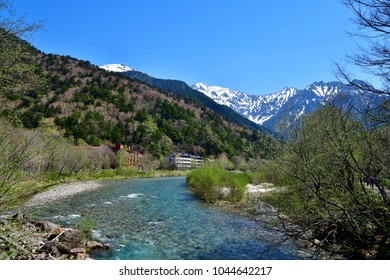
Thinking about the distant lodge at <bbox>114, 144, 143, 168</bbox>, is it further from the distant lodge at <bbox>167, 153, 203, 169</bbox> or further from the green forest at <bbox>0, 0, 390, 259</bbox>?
the distant lodge at <bbox>167, 153, 203, 169</bbox>

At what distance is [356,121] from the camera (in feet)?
18.4

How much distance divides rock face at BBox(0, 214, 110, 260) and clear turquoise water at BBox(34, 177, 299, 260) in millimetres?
712

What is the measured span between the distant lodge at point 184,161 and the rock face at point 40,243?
7816cm

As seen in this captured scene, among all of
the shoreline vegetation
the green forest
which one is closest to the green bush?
the green forest

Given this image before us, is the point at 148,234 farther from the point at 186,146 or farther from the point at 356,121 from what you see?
the point at 186,146

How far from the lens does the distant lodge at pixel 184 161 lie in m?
91.0

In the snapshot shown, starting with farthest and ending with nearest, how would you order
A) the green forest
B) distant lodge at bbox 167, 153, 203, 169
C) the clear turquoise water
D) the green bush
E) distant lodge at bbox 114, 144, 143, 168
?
distant lodge at bbox 167, 153, 203, 169 < distant lodge at bbox 114, 144, 143, 168 < the green bush < the clear turquoise water < the green forest

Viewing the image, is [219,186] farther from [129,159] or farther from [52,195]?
[129,159]

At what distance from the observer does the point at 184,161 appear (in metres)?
101

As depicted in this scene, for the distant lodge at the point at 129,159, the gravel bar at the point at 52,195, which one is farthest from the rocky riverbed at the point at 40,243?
the distant lodge at the point at 129,159

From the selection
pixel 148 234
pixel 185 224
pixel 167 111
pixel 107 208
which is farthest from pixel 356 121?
pixel 167 111

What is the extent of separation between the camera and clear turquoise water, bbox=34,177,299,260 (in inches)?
369
